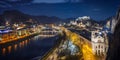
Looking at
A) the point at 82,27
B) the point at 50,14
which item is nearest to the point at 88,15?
the point at 82,27

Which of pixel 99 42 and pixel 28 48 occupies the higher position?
pixel 99 42

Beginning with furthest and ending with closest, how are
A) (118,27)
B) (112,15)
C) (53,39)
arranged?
(53,39) → (112,15) → (118,27)

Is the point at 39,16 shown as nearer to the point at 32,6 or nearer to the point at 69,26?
the point at 32,6

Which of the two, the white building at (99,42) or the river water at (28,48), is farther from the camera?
the river water at (28,48)

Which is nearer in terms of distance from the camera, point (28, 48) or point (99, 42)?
point (99, 42)

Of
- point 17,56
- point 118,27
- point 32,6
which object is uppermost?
point 32,6

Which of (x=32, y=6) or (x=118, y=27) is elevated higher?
(x=32, y=6)

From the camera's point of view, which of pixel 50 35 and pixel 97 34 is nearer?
pixel 97 34

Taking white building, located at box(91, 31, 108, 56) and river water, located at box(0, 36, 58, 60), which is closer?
white building, located at box(91, 31, 108, 56)
